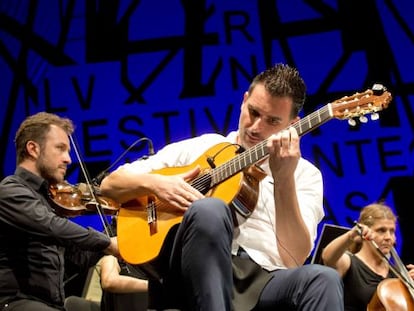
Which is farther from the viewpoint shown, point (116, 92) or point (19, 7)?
point (19, 7)

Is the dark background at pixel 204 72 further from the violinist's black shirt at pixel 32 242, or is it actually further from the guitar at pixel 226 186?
the guitar at pixel 226 186

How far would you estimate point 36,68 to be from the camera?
203 inches

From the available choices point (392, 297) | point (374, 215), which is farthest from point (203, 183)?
point (374, 215)

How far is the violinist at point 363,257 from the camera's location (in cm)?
356

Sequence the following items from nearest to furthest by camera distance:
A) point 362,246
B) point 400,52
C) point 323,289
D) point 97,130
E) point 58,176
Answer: point 323,289, point 58,176, point 362,246, point 400,52, point 97,130

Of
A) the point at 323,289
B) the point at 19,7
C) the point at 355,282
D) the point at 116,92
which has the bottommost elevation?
the point at 355,282

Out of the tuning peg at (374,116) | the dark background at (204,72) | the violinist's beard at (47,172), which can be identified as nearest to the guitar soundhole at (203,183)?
the tuning peg at (374,116)

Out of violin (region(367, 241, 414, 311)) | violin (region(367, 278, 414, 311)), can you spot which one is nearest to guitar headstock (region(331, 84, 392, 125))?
violin (region(367, 241, 414, 311))

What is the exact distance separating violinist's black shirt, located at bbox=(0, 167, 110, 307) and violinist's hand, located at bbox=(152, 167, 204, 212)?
101cm

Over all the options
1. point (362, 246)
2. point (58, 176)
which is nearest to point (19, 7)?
point (58, 176)

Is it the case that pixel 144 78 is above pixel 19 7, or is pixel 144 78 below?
below

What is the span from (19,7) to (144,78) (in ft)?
4.46

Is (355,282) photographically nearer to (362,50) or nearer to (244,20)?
(362,50)

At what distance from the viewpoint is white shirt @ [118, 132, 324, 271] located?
2.15m
